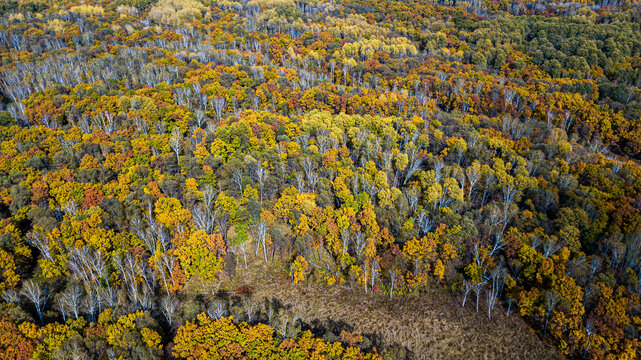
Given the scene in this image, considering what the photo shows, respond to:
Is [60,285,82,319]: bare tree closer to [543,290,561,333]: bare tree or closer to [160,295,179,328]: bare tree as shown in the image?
[160,295,179,328]: bare tree

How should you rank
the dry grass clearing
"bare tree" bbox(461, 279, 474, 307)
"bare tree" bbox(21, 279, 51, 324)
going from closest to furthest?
1. "bare tree" bbox(21, 279, 51, 324)
2. the dry grass clearing
3. "bare tree" bbox(461, 279, 474, 307)

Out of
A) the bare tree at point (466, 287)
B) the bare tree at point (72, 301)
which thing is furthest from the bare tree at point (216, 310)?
the bare tree at point (466, 287)

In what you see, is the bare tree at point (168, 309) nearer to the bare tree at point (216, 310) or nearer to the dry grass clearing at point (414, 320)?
the bare tree at point (216, 310)

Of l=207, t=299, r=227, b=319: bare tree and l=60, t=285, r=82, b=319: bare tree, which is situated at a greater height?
l=60, t=285, r=82, b=319: bare tree

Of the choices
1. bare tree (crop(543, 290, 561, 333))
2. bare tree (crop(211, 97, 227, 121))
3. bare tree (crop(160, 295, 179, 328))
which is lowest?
bare tree (crop(543, 290, 561, 333))

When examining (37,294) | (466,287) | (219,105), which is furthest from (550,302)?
(219,105)

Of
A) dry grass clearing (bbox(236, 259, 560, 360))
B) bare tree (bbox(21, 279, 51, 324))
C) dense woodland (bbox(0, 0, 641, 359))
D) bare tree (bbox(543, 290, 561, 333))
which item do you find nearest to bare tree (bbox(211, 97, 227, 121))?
dense woodland (bbox(0, 0, 641, 359))
